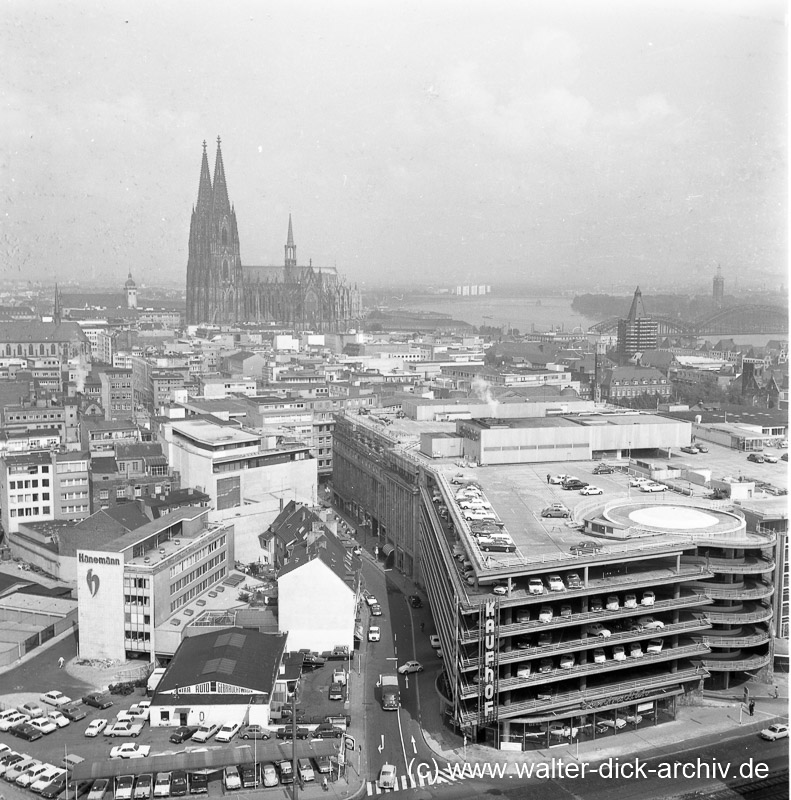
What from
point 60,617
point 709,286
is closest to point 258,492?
point 60,617

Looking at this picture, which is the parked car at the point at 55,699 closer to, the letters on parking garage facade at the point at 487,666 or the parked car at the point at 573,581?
the letters on parking garage facade at the point at 487,666

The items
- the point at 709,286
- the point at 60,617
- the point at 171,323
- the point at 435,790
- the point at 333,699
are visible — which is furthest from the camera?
the point at 171,323

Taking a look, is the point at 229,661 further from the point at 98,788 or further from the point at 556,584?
the point at 556,584

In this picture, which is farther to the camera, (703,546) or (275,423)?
(275,423)

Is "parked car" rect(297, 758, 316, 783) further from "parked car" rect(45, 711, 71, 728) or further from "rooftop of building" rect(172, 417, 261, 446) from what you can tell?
"rooftop of building" rect(172, 417, 261, 446)

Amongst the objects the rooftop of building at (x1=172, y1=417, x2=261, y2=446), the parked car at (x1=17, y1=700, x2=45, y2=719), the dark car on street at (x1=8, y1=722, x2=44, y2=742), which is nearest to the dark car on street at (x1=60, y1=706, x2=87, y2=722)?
the parked car at (x1=17, y1=700, x2=45, y2=719)

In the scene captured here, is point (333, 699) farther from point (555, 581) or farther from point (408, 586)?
point (408, 586)

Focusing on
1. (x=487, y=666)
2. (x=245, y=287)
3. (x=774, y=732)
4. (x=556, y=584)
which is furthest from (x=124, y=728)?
(x=245, y=287)
